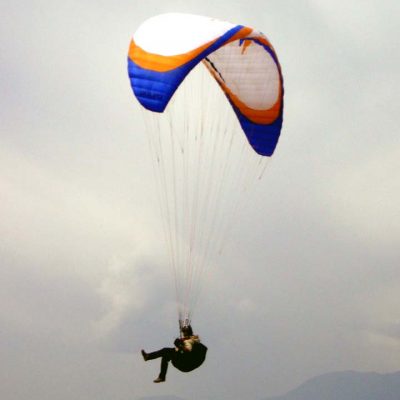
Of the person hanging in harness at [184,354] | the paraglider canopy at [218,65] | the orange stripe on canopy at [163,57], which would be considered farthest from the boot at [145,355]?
the orange stripe on canopy at [163,57]

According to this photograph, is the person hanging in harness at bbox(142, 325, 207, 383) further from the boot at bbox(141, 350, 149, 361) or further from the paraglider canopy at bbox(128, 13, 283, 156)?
the paraglider canopy at bbox(128, 13, 283, 156)

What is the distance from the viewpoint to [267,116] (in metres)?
18.9

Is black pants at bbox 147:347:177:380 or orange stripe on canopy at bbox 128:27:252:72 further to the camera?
black pants at bbox 147:347:177:380

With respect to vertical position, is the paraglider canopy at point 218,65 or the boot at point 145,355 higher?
the paraglider canopy at point 218,65

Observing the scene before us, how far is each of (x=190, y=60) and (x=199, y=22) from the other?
1.95 metres

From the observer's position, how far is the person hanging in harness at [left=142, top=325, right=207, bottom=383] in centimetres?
1571

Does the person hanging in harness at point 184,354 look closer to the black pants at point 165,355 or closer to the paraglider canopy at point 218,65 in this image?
the black pants at point 165,355

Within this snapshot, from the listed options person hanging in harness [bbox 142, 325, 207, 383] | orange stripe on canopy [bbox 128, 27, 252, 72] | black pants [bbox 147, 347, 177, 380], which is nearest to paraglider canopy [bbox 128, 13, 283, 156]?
orange stripe on canopy [bbox 128, 27, 252, 72]

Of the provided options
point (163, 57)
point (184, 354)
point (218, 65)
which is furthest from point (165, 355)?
point (218, 65)

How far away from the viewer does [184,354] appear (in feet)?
51.7

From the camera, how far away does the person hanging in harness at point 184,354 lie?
15.7m

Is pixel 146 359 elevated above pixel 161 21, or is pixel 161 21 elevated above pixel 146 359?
pixel 161 21

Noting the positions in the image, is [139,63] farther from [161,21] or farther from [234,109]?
[234,109]

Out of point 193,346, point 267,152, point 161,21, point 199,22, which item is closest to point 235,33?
point 199,22
